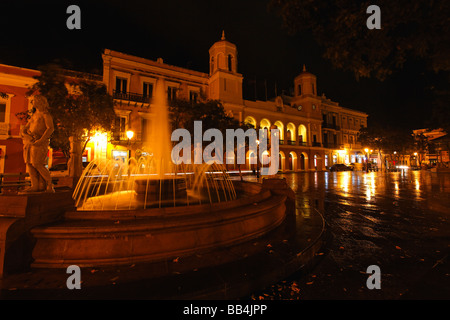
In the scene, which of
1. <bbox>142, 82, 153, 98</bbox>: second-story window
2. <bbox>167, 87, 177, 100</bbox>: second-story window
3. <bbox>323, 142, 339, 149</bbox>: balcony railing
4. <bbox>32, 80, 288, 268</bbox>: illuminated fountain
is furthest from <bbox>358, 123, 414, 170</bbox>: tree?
<bbox>32, 80, 288, 268</bbox>: illuminated fountain

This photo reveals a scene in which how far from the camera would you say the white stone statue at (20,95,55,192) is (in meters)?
3.63

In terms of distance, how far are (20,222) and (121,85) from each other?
78.1 feet

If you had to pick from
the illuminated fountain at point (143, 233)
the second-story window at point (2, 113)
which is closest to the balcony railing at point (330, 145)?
the illuminated fountain at point (143, 233)

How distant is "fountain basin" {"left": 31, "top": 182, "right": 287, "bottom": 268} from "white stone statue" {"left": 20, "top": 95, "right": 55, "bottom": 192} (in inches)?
38.2

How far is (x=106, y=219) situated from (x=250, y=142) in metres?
18.0

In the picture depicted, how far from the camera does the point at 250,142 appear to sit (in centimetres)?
2047

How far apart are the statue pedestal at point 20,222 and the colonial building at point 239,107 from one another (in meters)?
16.0

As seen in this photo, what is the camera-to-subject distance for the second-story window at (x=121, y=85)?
22.6m

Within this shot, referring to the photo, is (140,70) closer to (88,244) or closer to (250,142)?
(250,142)

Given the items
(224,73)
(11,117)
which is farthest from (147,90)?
(11,117)

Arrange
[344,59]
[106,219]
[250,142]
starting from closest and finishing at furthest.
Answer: [106,219]
[344,59]
[250,142]

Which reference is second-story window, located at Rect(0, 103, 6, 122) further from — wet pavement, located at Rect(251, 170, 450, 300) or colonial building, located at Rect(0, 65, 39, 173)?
wet pavement, located at Rect(251, 170, 450, 300)

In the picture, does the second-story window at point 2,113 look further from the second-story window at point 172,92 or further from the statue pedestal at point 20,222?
the statue pedestal at point 20,222
